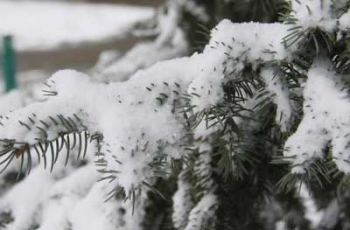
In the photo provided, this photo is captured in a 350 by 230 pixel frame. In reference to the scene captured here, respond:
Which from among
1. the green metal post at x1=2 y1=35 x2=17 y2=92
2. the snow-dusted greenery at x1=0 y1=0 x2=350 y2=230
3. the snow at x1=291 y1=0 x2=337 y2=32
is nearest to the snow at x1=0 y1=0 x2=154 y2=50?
the green metal post at x1=2 y1=35 x2=17 y2=92

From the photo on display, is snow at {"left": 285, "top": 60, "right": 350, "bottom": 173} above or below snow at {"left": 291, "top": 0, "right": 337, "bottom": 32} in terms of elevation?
below

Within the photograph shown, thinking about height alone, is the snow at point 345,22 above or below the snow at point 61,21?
above

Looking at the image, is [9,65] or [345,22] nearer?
[345,22]

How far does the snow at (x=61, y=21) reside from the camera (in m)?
11.0

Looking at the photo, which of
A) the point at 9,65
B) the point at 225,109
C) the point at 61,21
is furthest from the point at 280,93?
the point at 61,21

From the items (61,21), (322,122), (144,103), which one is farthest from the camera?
(61,21)

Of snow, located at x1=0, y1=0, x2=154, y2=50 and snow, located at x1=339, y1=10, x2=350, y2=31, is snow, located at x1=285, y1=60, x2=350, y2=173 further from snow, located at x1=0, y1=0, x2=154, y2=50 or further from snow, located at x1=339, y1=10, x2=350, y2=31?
snow, located at x1=0, y1=0, x2=154, y2=50

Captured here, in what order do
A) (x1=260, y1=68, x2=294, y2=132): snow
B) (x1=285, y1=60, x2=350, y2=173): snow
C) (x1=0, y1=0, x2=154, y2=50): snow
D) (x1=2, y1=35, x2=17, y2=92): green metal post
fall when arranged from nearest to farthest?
(x1=285, y1=60, x2=350, y2=173): snow < (x1=260, y1=68, x2=294, y2=132): snow < (x1=2, y1=35, x2=17, y2=92): green metal post < (x1=0, y1=0, x2=154, y2=50): snow

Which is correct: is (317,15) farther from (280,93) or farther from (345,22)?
(280,93)

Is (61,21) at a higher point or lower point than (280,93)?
lower

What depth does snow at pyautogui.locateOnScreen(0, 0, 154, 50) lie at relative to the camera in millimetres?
10992

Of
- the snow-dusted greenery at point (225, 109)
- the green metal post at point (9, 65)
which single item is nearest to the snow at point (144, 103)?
the snow-dusted greenery at point (225, 109)

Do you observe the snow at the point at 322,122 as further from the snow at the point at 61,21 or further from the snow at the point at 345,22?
the snow at the point at 61,21

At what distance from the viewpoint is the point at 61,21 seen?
39.8 feet
